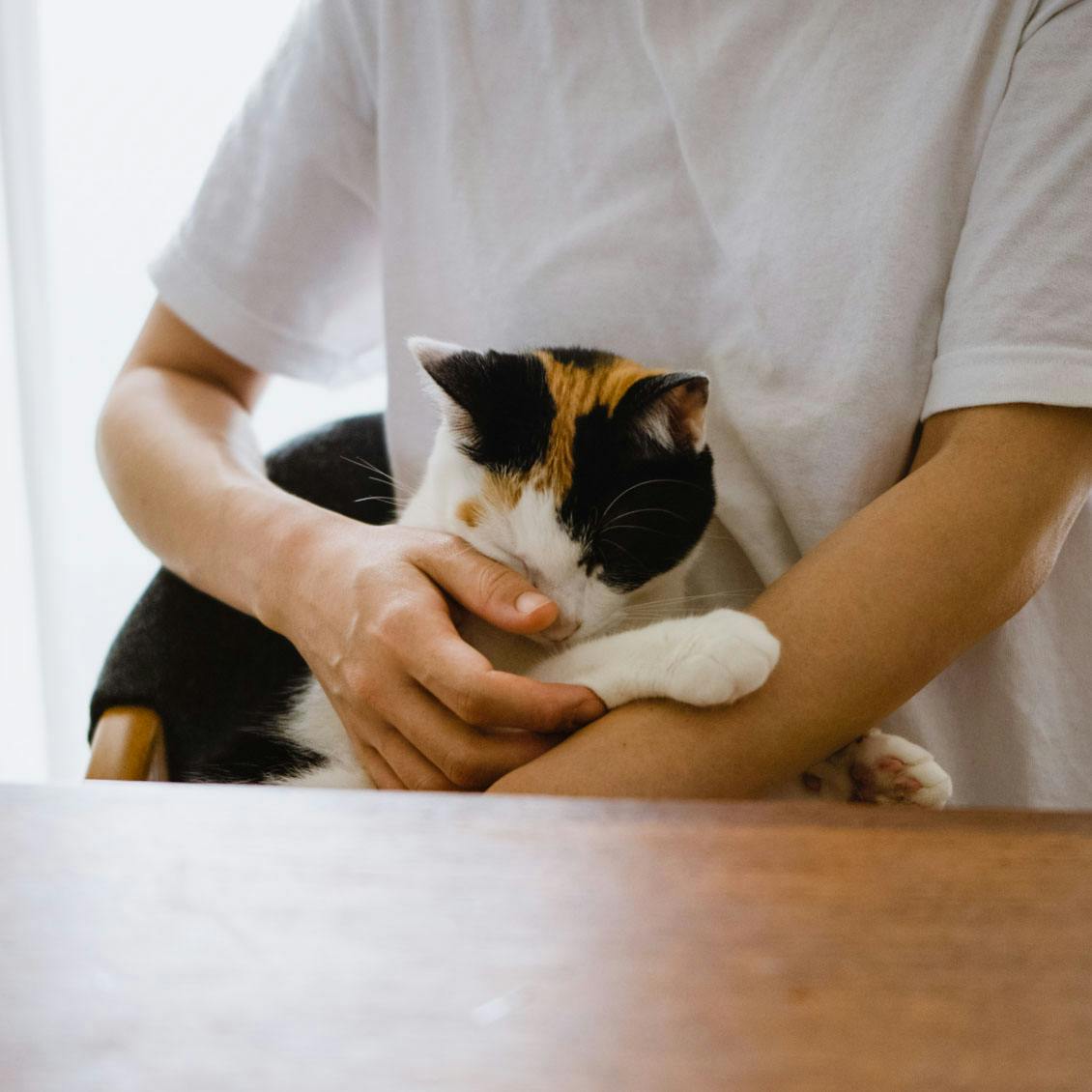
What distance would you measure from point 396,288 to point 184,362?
339 millimetres

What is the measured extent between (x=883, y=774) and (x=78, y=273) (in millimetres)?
1701

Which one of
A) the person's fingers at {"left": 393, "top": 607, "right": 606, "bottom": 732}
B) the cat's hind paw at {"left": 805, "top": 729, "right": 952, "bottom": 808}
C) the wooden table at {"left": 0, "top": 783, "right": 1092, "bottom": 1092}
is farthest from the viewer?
the cat's hind paw at {"left": 805, "top": 729, "right": 952, "bottom": 808}

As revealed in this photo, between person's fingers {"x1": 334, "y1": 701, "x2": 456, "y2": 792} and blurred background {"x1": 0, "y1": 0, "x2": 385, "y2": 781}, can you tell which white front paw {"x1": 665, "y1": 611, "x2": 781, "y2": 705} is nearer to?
person's fingers {"x1": 334, "y1": 701, "x2": 456, "y2": 792}

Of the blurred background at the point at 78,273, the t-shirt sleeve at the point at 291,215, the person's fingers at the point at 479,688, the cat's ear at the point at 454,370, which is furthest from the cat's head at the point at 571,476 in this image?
Answer: the blurred background at the point at 78,273

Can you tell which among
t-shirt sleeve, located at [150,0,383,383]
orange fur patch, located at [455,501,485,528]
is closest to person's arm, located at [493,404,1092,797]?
orange fur patch, located at [455,501,485,528]

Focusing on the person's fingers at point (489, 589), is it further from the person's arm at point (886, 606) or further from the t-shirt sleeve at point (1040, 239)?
the t-shirt sleeve at point (1040, 239)

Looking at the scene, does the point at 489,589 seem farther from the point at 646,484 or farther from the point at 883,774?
the point at 883,774

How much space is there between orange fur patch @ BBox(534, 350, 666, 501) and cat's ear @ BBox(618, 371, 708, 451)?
0.06m

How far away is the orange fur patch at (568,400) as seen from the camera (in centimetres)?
84

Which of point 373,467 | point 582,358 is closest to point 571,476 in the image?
point 582,358

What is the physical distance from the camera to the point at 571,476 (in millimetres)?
841

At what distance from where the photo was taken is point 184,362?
1172 millimetres

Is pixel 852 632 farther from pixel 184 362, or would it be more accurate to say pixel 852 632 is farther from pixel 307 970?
pixel 184 362

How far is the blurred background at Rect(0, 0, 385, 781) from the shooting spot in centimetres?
162
